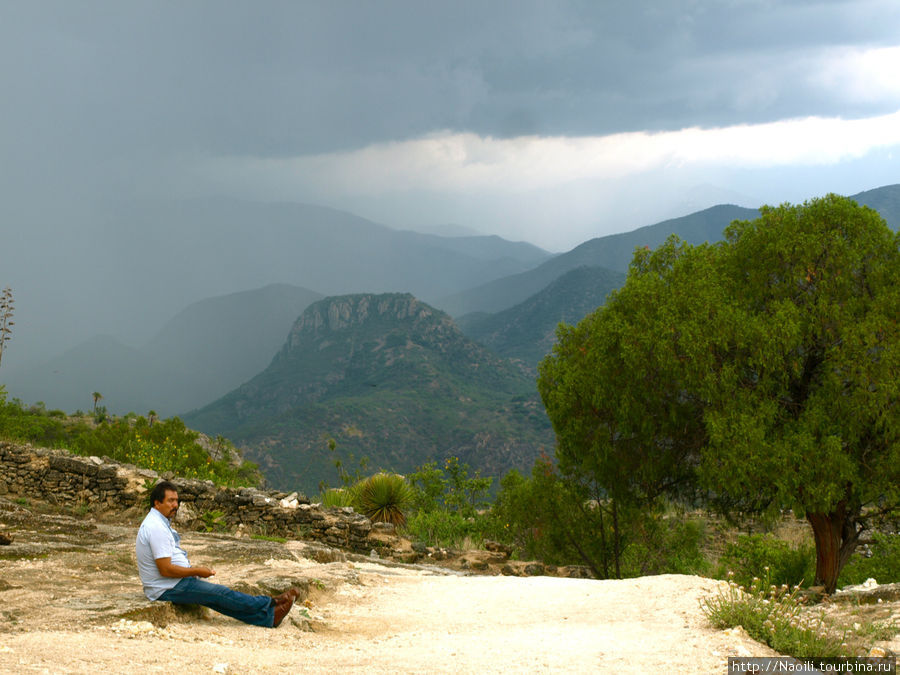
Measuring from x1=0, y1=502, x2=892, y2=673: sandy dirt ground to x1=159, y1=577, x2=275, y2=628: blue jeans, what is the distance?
0.12m

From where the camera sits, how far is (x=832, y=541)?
41.9 feet

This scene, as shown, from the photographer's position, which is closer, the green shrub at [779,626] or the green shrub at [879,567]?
the green shrub at [779,626]

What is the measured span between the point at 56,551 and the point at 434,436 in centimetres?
8151

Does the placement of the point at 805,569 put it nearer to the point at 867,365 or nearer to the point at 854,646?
the point at 867,365

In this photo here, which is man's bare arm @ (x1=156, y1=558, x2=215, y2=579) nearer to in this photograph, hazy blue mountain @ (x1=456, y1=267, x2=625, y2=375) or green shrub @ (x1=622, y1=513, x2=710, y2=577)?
green shrub @ (x1=622, y1=513, x2=710, y2=577)

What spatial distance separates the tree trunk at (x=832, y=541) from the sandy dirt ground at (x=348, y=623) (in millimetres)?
5743

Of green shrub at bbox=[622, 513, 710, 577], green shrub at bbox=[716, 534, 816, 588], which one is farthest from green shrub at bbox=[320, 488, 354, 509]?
green shrub at bbox=[716, 534, 816, 588]

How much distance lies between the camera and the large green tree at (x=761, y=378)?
1166 cm

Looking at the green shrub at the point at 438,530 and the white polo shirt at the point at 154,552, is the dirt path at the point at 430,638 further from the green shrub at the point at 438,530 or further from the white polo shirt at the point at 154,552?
the green shrub at the point at 438,530

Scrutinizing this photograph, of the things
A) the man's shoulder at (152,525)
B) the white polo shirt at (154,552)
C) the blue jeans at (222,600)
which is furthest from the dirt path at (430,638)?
the man's shoulder at (152,525)

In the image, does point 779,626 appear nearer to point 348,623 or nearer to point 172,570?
point 348,623

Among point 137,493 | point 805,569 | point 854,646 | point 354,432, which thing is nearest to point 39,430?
point 137,493

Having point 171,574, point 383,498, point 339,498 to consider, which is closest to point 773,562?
point 383,498

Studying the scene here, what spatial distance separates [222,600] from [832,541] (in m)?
11.7
